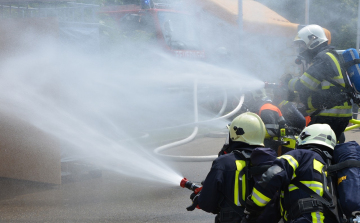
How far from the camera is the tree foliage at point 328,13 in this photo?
14.4 metres

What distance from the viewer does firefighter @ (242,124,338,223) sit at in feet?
7.55

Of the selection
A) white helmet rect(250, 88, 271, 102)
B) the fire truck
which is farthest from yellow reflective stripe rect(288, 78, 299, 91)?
→ the fire truck

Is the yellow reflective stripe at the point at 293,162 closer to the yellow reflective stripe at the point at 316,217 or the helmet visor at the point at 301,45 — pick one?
the yellow reflective stripe at the point at 316,217

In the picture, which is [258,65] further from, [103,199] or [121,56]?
[103,199]

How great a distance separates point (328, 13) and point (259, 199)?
552 inches

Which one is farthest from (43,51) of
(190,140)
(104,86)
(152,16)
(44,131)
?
(152,16)

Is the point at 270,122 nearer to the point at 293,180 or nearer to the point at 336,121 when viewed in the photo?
the point at 336,121

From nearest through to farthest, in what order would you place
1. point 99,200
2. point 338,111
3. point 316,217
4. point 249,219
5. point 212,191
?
point 316,217 < point 249,219 < point 212,191 < point 338,111 < point 99,200

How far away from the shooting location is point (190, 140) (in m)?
8.05

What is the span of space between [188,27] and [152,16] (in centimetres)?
117

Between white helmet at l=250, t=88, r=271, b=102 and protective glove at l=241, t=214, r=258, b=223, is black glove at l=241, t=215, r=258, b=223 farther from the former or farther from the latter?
white helmet at l=250, t=88, r=271, b=102

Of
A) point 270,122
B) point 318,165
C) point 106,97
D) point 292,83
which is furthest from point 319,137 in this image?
point 106,97

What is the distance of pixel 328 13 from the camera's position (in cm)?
1505

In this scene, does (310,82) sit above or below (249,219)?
above
